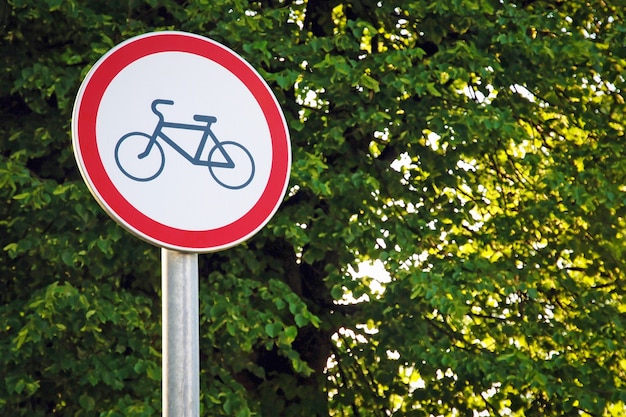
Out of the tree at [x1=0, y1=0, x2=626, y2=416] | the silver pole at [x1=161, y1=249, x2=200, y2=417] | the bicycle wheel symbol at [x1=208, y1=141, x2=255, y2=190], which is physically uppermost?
the bicycle wheel symbol at [x1=208, y1=141, x2=255, y2=190]

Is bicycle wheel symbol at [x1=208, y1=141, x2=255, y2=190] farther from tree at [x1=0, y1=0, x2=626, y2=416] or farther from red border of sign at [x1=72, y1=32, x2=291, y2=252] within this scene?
tree at [x1=0, y1=0, x2=626, y2=416]

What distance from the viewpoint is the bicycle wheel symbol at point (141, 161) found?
7.43ft

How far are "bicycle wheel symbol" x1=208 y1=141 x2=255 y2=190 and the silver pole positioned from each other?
0.33 metres

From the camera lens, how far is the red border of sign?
2.23m

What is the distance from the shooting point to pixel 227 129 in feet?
7.90

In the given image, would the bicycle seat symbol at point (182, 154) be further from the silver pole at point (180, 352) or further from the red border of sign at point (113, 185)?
the silver pole at point (180, 352)

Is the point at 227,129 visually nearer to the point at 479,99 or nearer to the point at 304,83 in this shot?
the point at 304,83

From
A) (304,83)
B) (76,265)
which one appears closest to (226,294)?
(76,265)

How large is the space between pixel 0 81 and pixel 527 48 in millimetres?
3721

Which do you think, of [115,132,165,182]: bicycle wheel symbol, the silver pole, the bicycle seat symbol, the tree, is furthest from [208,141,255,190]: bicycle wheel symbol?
the tree

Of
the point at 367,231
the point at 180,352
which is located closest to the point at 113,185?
the point at 180,352

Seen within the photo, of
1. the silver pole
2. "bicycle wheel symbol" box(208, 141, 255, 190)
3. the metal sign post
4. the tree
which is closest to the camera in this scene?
the silver pole

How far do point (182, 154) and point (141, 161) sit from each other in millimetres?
89

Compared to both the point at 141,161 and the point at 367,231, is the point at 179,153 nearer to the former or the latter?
the point at 141,161
